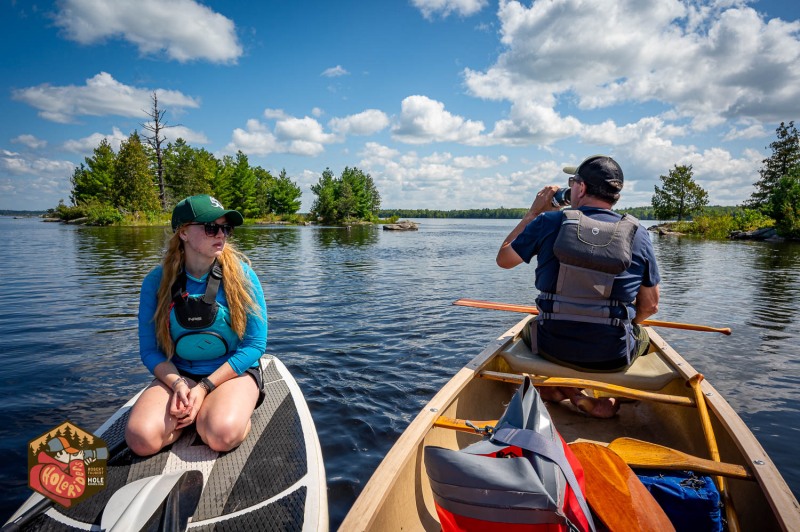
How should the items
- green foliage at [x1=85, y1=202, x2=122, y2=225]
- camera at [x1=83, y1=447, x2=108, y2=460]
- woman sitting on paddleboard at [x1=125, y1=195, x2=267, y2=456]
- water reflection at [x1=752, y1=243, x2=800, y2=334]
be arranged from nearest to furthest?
camera at [x1=83, y1=447, x2=108, y2=460], woman sitting on paddleboard at [x1=125, y1=195, x2=267, y2=456], water reflection at [x1=752, y1=243, x2=800, y2=334], green foliage at [x1=85, y1=202, x2=122, y2=225]

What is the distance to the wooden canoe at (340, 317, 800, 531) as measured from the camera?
2.08 metres

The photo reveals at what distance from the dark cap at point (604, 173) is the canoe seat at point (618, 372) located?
4.89ft

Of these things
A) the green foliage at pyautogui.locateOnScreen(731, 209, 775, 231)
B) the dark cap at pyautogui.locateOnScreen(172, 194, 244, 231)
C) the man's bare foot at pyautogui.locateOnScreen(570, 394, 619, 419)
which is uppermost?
the green foliage at pyautogui.locateOnScreen(731, 209, 775, 231)

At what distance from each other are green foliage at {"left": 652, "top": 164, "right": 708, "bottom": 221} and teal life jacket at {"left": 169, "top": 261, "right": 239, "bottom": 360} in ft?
231

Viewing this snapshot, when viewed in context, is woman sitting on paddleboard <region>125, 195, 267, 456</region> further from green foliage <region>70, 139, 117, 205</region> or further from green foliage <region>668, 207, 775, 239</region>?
green foliage <region>70, 139, 117, 205</region>

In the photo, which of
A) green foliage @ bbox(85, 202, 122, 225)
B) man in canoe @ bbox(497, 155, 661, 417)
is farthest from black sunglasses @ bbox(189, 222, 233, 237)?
green foliage @ bbox(85, 202, 122, 225)

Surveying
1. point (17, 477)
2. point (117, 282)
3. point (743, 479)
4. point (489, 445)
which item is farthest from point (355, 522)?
point (117, 282)

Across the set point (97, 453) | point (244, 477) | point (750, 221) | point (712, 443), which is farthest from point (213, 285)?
point (750, 221)

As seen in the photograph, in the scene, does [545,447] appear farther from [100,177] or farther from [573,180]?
[100,177]

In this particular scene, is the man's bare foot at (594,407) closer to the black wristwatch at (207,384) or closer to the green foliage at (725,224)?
the black wristwatch at (207,384)

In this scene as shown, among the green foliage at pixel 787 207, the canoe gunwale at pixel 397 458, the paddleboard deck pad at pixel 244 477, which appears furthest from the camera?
the green foliage at pixel 787 207

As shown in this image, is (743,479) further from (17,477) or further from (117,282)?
(117,282)

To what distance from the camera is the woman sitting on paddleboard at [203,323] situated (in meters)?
2.98

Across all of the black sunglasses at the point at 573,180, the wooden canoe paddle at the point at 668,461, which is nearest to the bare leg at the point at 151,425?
the wooden canoe paddle at the point at 668,461
